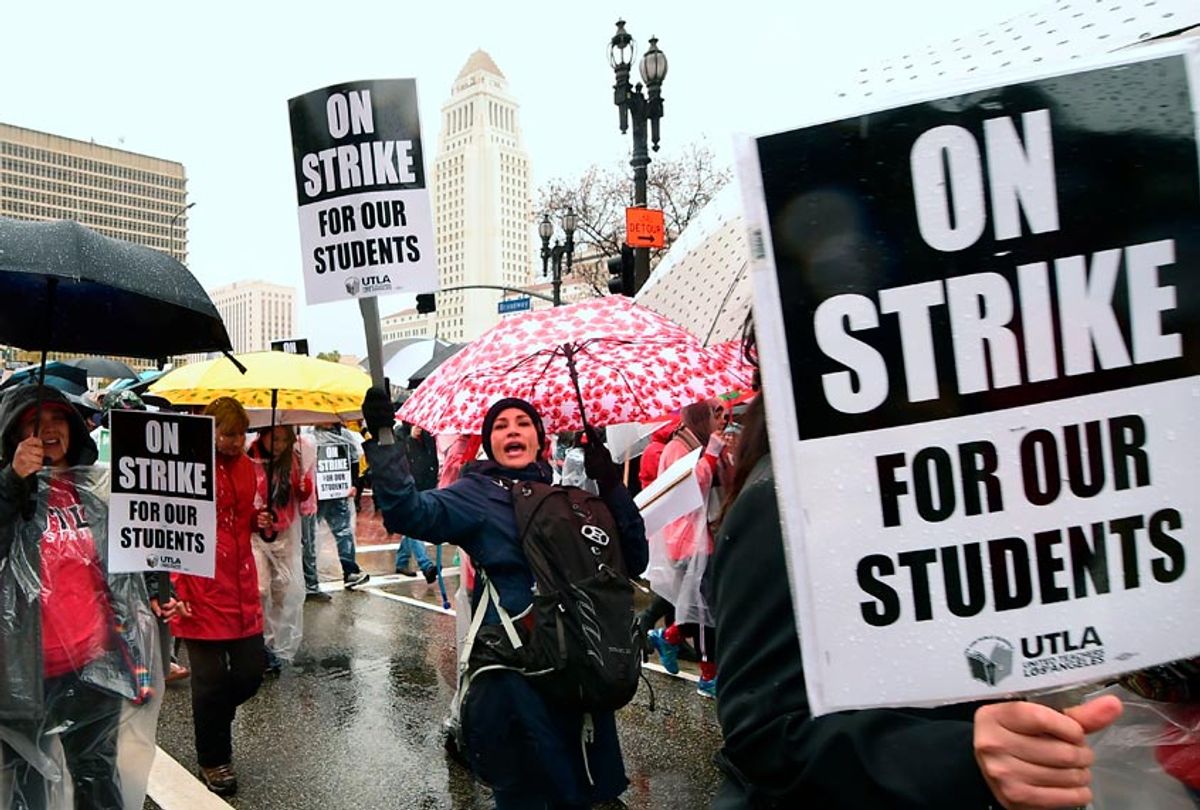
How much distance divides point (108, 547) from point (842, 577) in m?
3.16

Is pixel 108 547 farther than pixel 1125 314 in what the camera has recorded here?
Yes

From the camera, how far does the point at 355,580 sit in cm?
972

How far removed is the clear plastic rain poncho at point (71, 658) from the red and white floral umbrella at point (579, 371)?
1326mm

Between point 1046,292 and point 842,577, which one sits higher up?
point 1046,292

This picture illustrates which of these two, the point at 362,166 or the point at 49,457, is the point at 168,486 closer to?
the point at 49,457

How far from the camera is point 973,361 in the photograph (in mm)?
1104

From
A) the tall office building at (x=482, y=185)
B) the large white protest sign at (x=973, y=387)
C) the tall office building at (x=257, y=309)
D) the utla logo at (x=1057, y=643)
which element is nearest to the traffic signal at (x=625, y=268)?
the tall office building at (x=482, y=185)

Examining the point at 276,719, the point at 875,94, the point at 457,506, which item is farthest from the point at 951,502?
the point at 276,719

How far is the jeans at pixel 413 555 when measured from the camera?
9914 mm

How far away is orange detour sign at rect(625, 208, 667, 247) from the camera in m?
12.4

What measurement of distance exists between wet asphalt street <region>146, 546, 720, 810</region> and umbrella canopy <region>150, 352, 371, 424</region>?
73.6 inches

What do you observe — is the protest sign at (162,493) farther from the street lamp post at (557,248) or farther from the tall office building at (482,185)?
the tall office building at (482,185)

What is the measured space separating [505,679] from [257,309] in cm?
5533

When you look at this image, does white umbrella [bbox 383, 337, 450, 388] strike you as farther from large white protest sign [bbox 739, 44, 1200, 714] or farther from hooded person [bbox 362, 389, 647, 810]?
large white protest sign [bbox 739, 44, 1200, 714]
